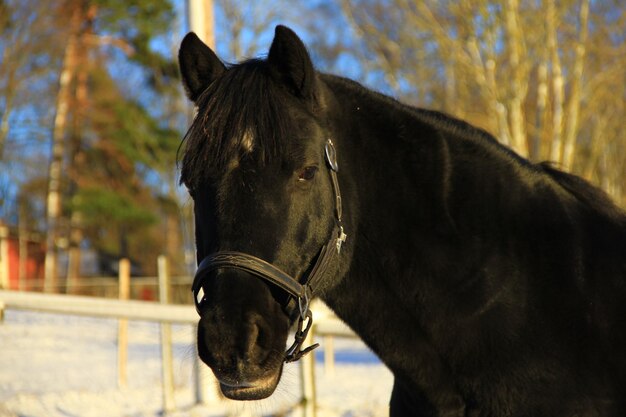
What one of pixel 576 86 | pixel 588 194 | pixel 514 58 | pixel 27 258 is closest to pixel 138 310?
pixel 588 194

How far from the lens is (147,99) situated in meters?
27.6

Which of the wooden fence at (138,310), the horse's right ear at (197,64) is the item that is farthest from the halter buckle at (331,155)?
the wooden fence at (138,310)

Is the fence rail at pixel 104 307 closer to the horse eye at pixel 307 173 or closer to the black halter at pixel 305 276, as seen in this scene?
the black halter at pixel 305 276

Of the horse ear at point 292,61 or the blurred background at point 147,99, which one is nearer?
the horse ear at point 292,61

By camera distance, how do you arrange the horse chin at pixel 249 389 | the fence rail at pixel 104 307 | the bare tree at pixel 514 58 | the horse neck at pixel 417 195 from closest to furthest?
the horse chin at pixel 249 389, the horse neck at pixel 417 195, the fence rail at pixel 104 307, the bare tree at pixel 514 58

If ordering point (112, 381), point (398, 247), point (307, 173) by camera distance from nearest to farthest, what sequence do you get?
point (307, 173)
point (398, 247)
point (112, 381)

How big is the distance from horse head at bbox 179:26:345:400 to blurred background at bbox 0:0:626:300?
12.6m

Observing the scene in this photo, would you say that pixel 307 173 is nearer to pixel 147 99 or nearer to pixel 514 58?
pixel 514 58

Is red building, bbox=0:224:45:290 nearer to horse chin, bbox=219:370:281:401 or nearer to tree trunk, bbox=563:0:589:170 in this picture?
tree trunk, bbox=563:0:589:170

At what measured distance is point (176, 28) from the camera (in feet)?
84.1

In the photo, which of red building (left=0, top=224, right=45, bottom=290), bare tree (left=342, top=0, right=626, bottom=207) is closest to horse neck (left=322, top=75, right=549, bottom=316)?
bare tree (left=342, top=0, right=626, bottom=207)

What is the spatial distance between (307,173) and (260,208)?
229 millimetres

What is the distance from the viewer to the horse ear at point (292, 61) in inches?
95.6

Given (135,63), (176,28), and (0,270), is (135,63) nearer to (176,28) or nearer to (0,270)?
(176,28)
